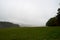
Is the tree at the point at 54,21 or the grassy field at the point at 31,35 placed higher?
the tree at the point at 54,21

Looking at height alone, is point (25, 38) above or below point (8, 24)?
below

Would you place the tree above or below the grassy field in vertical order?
above

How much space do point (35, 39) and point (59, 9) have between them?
10.4 meters

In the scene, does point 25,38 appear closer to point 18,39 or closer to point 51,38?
point 18,39

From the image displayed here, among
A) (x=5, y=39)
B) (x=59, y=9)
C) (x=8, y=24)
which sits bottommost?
(x=5, y=39)

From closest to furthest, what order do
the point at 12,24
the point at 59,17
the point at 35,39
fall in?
the point at 35,39 < the point at 59,17 < the point at 12,24

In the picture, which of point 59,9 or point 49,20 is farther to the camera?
point 49,20

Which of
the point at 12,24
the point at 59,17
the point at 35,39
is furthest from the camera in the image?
the point at 12,24

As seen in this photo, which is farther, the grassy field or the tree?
the tree

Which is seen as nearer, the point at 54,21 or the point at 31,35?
the point at 31,35

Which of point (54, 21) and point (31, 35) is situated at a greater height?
point (54, 21)

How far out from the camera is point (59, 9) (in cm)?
1973

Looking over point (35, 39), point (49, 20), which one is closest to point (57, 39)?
point (35, 39)

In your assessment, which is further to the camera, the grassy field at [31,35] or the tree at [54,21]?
the tree at [54,21]
